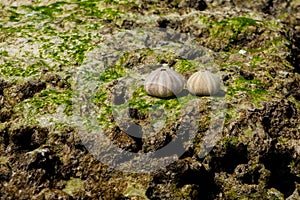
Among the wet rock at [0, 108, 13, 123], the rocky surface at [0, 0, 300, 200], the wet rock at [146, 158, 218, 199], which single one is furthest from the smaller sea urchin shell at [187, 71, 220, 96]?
the wet rock at [0, 108, 13, 123]

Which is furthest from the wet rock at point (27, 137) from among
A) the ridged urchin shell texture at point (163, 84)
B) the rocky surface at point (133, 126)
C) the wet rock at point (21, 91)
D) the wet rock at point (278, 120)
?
the wet rock at point (278, 120)

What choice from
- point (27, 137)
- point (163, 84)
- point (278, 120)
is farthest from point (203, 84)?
point (27, 137)

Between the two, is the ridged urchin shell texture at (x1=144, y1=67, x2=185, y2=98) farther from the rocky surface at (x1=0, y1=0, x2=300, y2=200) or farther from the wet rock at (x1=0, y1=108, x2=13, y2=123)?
the wet rock at (x1=0, y1=108, x2=13, y2=123)

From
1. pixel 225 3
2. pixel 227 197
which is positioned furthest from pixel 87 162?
pixel 225 3

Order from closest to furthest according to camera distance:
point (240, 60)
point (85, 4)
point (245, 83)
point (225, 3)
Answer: point (245, 83), point (240, 60), point (85, 4), point (225, 3)

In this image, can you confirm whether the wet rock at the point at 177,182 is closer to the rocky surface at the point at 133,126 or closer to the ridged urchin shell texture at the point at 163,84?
the rocky surface at the point at 133,126

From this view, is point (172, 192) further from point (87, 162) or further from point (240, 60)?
point (240, 60)

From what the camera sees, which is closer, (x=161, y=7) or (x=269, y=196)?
(x=269, y=196)
